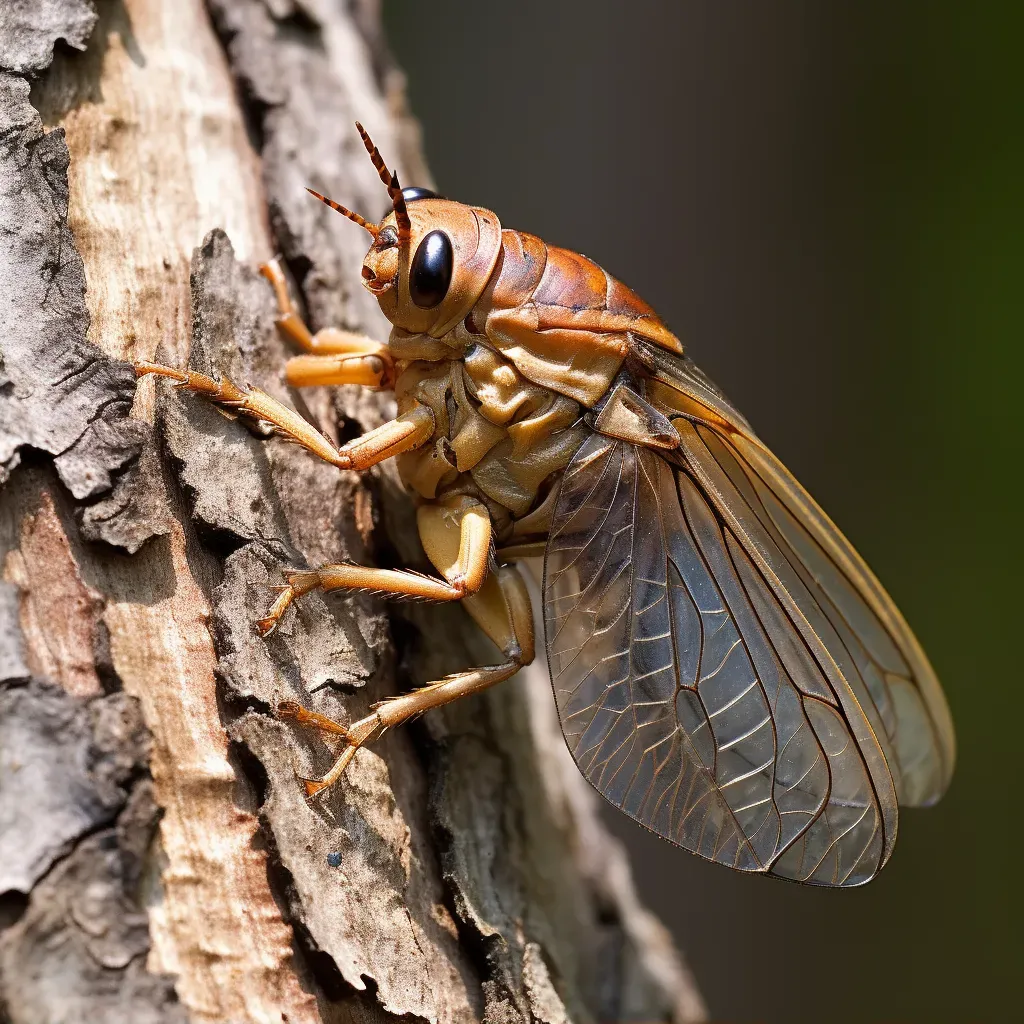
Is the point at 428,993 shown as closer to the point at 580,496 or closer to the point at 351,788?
the point at 351,788

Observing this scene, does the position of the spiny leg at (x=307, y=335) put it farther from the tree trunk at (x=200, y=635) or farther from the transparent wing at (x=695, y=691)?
the transparent wing at (x=695, y=691)

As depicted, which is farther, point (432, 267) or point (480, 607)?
point (480, 607)

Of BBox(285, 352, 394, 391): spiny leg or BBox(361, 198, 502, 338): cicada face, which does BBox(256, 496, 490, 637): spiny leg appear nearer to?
BBox(285, 352, 394, 391): spiny leg

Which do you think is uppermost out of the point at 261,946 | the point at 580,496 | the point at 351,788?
the point at 580,496

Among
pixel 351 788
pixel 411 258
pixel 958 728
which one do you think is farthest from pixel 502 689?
pixel 958 728

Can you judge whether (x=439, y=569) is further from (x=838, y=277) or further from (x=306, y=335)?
(x=838, y=277)

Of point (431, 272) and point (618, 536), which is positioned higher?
point (431, 272)

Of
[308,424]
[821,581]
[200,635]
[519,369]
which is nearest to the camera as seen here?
[200,635]

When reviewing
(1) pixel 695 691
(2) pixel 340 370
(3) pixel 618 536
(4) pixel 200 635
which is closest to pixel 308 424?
(2) pixel 340 370
